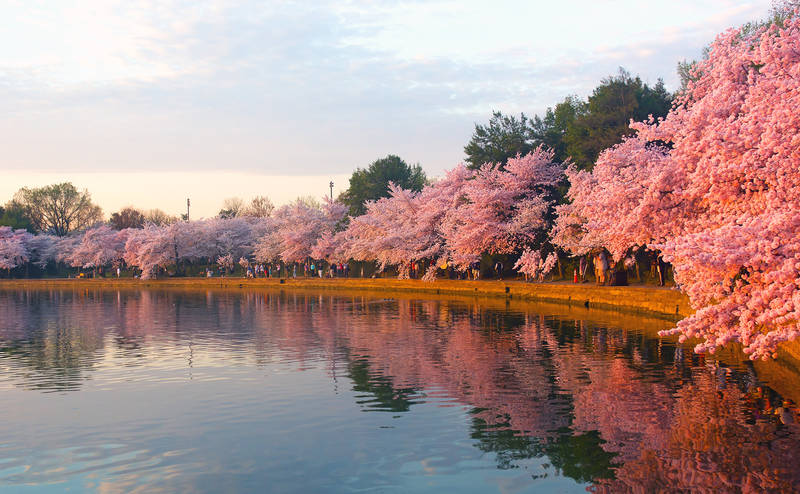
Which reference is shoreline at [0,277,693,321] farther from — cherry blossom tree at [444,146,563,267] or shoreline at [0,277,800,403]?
cherry blossom tree at [444,146,563,267]

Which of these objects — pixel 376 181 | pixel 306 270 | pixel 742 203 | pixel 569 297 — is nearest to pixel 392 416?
pixel 742 203

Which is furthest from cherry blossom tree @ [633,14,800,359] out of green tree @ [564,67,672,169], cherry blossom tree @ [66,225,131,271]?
cherry blossom tree @ [66,225,131,271]

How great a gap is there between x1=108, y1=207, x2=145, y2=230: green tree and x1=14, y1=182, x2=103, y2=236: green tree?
317 inches

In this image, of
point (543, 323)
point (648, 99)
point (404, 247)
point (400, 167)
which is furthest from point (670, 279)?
point (400, 167)

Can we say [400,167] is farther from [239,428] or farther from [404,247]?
[239,428]

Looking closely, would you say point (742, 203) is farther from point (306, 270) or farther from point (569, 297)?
point (306, 270)

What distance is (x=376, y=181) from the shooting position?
96062mm

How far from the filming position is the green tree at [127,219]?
124 metres

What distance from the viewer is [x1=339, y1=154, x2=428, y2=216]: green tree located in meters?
93.9

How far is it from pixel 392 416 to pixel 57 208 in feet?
433

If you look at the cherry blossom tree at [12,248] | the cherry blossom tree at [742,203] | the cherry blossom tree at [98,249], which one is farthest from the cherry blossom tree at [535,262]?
the cherry blossom tree at [12,248]

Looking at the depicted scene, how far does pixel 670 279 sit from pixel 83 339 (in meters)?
31.2

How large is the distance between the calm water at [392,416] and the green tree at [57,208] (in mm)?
114399

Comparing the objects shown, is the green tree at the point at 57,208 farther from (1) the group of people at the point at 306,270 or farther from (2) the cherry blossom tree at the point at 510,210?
(2) the cherry blossom tree at the point at 510,210
